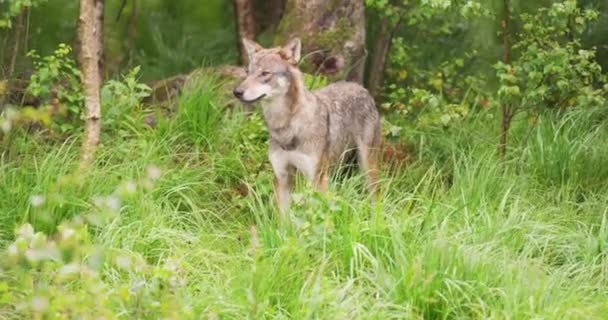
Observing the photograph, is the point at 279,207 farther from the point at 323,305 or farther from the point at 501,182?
the point at 323,305

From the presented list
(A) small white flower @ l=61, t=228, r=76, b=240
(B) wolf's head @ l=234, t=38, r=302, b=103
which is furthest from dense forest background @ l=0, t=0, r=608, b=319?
(B) wolf's head @ l=234, t=38, r=302, b=103

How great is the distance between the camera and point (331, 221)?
21.7ft

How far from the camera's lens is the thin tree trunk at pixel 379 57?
11.9 meters

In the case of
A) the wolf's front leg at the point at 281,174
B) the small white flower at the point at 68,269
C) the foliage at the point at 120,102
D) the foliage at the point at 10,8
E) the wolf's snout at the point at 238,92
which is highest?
the foliage at the point at 10,8

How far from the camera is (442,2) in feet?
26.2

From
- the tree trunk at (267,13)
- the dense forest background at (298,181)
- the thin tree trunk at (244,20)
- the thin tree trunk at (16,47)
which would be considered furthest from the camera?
the tree trunk at (267,13)

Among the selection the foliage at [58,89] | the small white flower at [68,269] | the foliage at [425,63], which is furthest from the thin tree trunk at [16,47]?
the small white flower at [68,269]

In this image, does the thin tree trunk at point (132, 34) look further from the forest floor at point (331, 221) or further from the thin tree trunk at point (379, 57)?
the forest floor at point (331, 221)

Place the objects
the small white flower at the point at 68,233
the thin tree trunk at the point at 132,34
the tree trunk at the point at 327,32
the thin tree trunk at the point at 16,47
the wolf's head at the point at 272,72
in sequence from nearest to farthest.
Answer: the small white flower at the point at 68,233, the wolf's head at the point at 272,72, the thin tree trunk at the point at 16,47, the tree trunk at the point at 327,32, the thin tree trunk at the point at 132,34

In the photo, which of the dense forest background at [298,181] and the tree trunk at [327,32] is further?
the tree trunk at [327,32]

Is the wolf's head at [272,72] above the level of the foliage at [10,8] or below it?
below

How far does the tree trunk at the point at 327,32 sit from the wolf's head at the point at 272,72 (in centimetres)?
177

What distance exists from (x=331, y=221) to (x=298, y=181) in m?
1.64

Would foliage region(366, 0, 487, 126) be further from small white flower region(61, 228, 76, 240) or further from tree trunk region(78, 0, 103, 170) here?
small white flower region(61, 228, 76, 240)
